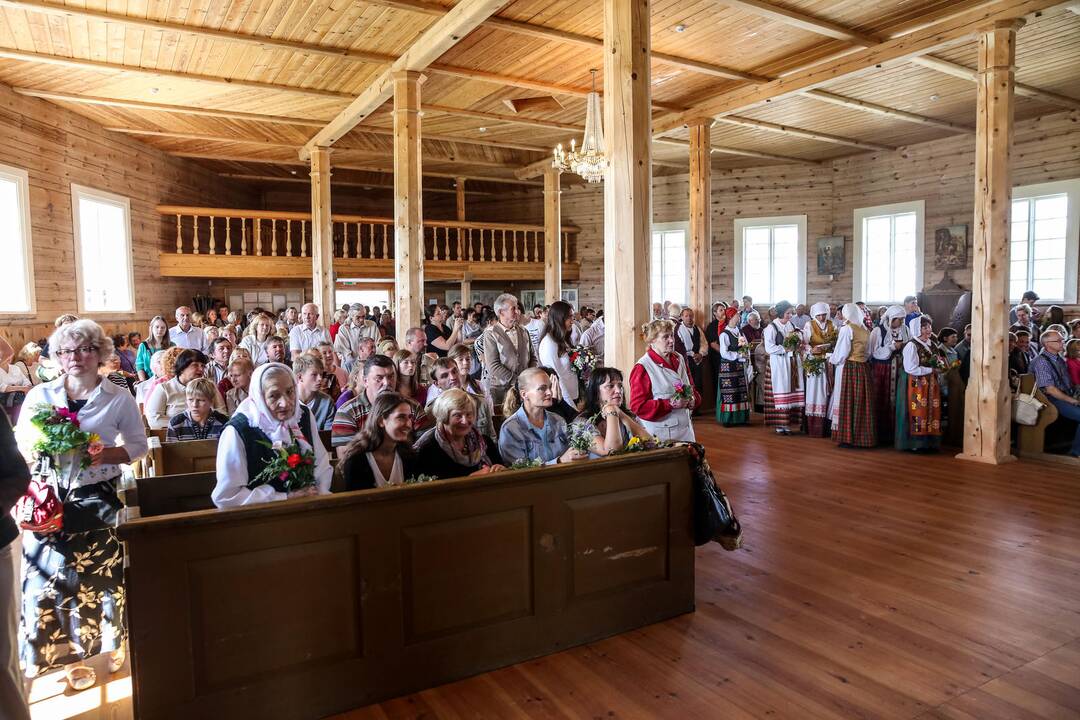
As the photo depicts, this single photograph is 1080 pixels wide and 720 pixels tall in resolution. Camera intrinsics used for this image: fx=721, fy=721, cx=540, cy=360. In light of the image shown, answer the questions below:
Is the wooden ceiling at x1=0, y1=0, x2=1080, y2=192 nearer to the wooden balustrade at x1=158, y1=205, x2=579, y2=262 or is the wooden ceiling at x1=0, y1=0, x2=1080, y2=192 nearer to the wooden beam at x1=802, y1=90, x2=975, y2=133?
the wooden beam at x1=802, y1=90, x2=975, y2=133

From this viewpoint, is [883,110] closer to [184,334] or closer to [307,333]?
[307,333]

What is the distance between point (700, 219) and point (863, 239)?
18.4 ft

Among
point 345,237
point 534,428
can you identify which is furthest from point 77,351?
point 345,237

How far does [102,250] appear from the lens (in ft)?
38.2

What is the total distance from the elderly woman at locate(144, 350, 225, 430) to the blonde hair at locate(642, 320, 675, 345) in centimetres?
307

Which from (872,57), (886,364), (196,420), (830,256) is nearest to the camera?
(196,420)

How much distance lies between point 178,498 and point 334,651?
110cm

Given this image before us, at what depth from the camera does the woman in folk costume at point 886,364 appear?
322 inches

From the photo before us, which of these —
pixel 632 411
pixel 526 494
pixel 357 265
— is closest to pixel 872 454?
pixel 632 411

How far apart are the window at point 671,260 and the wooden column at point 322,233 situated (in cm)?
740

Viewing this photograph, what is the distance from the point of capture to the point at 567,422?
457 cm

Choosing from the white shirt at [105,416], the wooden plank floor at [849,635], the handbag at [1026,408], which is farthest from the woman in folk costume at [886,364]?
the white shirt at [105,416]

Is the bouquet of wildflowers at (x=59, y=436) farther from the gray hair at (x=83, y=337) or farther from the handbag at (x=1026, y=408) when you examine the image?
the handbag at (x=1026, y=408)

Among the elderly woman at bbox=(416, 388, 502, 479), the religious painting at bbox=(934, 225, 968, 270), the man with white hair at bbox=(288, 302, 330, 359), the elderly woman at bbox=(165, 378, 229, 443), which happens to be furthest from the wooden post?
the religious painting at bbox=(934, 225, 968, 270)
